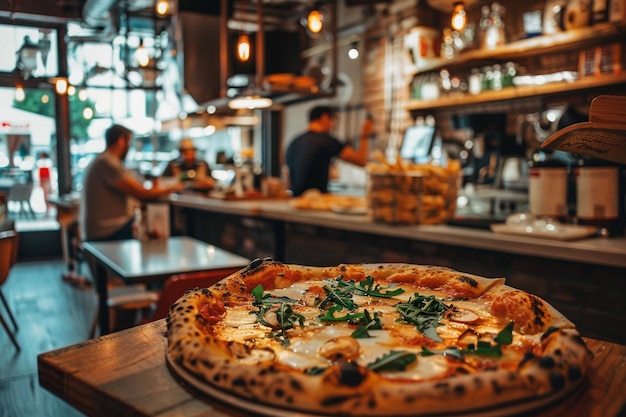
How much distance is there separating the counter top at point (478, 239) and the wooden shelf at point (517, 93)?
93.2 inches

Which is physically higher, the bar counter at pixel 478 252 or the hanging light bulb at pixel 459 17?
the hanging light bulb at pixel 459 17

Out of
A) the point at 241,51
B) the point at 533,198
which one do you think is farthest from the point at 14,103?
the point at 533,198

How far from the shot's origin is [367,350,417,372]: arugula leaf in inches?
37.5

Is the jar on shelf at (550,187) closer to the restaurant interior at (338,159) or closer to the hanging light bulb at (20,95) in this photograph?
the restaurant interior at (338,159)

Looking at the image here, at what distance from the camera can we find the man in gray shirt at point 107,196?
4.44 metres

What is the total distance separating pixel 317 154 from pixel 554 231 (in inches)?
109

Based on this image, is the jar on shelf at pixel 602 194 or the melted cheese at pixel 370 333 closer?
the melted cheese at pixel 370 333

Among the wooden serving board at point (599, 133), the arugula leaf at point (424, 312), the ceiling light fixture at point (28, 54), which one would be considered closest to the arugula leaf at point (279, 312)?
the arugula leaf at point (424, 312)

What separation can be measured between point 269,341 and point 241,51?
422cm

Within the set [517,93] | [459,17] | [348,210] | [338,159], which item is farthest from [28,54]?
[517,93]

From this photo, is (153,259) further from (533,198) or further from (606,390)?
(606,390)

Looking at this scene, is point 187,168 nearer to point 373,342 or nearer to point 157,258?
point 157,258

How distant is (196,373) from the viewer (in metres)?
0.94

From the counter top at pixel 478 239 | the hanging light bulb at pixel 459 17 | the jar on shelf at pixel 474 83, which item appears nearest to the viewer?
the counter top at pixel 478 239
